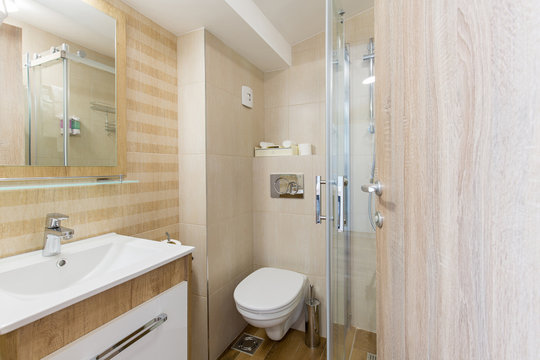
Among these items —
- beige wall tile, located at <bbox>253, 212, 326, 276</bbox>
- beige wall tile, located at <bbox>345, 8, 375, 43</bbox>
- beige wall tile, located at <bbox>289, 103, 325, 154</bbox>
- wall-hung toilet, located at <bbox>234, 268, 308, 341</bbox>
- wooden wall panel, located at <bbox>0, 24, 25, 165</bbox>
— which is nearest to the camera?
wooden wall panel, located at <bbox>0, 24, 25, 165</bbox>

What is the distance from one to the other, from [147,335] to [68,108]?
986 millimetres

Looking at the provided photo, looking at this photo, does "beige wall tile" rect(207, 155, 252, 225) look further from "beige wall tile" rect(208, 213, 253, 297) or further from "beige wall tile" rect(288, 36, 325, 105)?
"beige wall tile" rect(288, 36, 325, 105)

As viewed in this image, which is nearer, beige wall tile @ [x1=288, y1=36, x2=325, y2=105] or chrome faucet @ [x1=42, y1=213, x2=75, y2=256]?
chrome faucet @ [x1=42, y1=213, x2=75, y2=256]

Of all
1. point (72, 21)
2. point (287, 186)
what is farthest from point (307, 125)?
point (72, 21)

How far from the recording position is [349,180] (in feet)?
3.78

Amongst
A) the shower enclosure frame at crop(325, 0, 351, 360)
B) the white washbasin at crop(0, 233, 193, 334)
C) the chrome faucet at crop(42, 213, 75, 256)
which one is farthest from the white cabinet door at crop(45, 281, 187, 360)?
the shower enclosure frame at crop(325, 0, 351, 360)

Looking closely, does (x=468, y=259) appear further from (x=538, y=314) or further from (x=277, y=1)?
(x=277, y=1)

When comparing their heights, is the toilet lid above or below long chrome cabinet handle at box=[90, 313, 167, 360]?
below

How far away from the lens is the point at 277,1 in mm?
1556

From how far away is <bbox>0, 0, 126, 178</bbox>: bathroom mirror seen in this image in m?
0.88

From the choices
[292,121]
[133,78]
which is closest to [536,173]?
[133,78]

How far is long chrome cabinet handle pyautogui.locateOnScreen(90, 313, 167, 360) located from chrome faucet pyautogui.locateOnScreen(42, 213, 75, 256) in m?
0.44

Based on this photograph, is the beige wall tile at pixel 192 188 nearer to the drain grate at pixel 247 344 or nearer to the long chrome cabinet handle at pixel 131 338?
the long chrome cabinet handle at pixel 131 338

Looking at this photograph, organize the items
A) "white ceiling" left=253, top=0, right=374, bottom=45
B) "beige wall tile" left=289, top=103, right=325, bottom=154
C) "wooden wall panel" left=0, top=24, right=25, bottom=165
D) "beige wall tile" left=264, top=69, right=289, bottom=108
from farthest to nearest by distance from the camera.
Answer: "beige wall tile" left=264, top=69, right=289, bottom=108 → "beige wall tile" left=289, top=103, right=325, bottom=154 → "white ceiling" left=253, top=0, right=374, bottom=45 → "wooden wall panel" left=0, top=24, right=25, bottom=165
